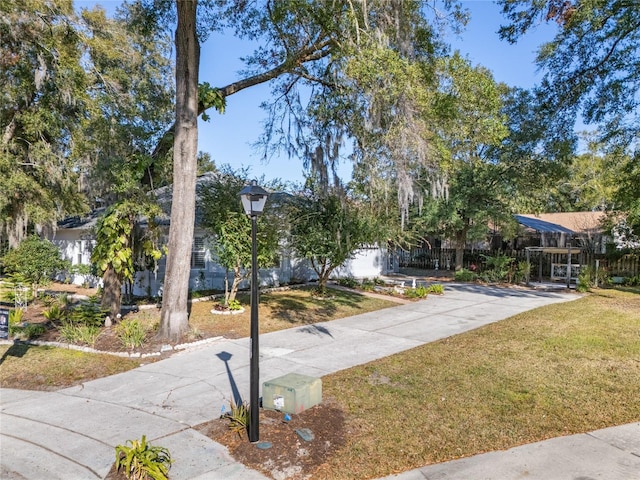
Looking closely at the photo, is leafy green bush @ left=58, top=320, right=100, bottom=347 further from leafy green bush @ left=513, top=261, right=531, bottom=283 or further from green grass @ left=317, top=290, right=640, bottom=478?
leafy green bush @ left=513, top=261, right=531, bottom=283

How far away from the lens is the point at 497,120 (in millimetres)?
7867

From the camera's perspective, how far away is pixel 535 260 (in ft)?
69.7

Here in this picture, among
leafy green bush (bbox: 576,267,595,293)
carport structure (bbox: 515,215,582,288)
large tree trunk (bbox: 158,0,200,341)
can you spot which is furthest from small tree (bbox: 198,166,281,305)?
carport structure (bbox: 515,215,582,288)

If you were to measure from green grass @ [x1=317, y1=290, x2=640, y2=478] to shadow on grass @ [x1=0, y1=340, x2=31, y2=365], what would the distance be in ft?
19.0

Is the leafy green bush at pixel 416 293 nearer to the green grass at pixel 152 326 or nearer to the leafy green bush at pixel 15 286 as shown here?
the green grass at pixel 152 326

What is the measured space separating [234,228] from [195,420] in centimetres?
674

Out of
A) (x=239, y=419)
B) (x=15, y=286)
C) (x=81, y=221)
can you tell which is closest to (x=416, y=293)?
(x=239, y=419)

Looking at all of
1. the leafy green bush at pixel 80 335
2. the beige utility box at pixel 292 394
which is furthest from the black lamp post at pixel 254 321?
the leafy green bush at pixel 80 335

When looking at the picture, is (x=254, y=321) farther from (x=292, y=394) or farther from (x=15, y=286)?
(x=15, y=286)

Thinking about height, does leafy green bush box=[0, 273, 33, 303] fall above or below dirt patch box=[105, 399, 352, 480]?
above

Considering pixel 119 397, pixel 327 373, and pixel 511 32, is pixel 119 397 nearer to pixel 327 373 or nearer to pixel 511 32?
pixel 327 373

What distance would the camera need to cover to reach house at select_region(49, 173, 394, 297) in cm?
1523

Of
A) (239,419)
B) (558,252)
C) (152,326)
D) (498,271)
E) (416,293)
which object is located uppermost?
(558,252)

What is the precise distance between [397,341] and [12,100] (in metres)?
15.2
